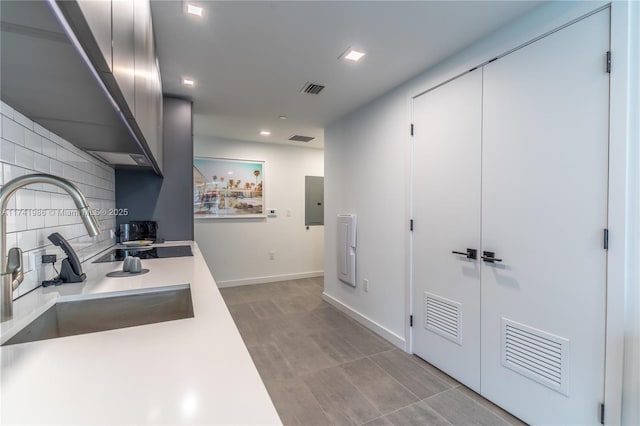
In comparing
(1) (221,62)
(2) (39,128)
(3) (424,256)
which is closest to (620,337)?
Result: (3) (424,256)

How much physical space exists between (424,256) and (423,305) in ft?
1.36

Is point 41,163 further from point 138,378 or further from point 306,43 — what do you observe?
point 306,43

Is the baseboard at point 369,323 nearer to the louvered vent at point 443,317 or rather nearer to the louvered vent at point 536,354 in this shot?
the louvered vent at point 443,317

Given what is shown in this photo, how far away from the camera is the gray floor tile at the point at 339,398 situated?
1746 mm

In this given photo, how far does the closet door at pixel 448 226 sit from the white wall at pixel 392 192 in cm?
13

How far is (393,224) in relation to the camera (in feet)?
8.91

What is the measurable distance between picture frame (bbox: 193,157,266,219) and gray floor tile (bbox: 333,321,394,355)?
252 centimetres

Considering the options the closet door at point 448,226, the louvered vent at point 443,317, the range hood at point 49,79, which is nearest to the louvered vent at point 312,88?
the closet door at point 448,226

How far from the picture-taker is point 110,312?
116 centimetres

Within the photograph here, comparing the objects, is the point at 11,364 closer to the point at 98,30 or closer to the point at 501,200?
the point at 98,30

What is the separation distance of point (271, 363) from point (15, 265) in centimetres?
188

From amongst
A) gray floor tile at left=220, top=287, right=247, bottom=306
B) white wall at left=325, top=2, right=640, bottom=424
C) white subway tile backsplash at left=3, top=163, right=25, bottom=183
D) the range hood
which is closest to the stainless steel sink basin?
white subway tile backsplash at left=3, top=163, right=25, bottom=183

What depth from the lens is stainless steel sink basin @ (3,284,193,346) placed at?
101 cm

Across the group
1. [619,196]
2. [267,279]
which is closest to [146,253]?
[619,196]
